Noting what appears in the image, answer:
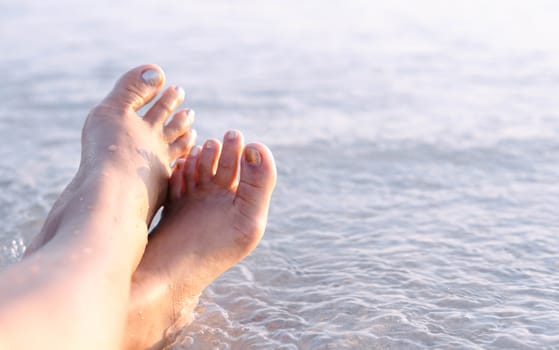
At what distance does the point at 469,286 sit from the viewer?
1.87 metres

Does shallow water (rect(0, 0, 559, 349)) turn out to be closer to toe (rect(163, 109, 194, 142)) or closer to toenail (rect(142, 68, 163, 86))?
toe (rect(163, 109, 194, 142))

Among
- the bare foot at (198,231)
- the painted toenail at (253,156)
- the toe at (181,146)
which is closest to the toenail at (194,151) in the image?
the bare foot at (198,231)

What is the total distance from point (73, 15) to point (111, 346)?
4664 mm

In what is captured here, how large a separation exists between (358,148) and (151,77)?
3.13ft

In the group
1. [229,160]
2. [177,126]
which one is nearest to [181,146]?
[177,126]

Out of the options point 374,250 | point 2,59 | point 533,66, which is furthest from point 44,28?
point 374,250

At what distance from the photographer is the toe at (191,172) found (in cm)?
207

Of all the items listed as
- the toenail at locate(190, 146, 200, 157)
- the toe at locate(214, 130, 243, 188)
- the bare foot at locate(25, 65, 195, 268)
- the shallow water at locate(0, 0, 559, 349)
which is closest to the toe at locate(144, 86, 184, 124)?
the bare foot at locate(25, 65, 195, 268)

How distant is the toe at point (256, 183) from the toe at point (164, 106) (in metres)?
0.47

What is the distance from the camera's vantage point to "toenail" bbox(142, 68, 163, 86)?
2.23 meters

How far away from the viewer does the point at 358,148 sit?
2.88 metres

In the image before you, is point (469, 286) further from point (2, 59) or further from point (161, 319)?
point (2, 59)

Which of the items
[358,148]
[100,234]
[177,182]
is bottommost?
[358,148]

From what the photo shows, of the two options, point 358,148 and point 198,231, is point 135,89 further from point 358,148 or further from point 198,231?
point 358,148
